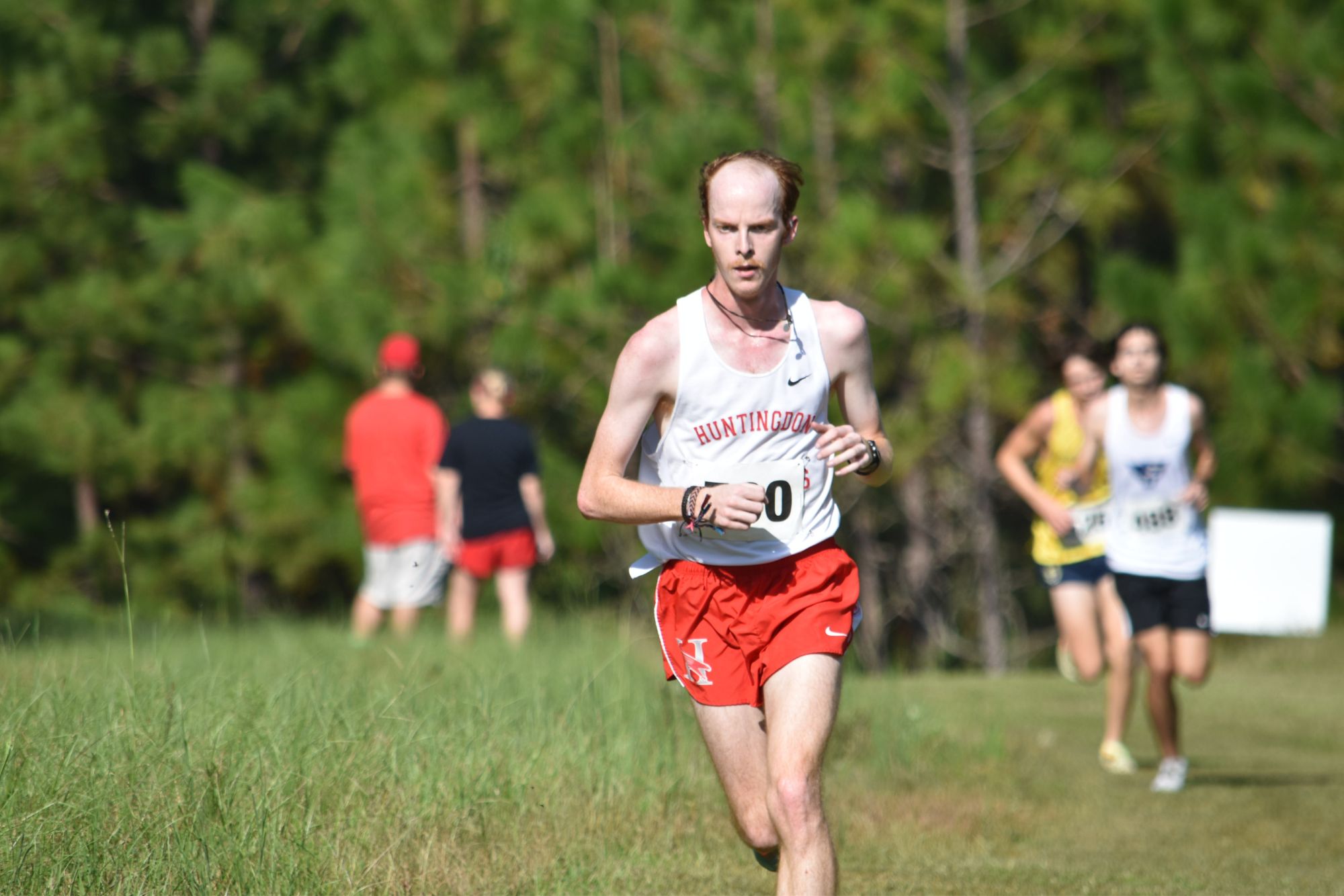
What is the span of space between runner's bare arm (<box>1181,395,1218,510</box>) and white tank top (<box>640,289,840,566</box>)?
3.61 m

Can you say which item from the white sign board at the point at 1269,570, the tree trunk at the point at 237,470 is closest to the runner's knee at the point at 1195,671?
the white sign board at the point at 1269,570

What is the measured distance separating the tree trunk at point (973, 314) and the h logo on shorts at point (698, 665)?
10.7 meters

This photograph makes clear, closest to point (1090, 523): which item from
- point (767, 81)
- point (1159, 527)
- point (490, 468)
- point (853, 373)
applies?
point (1159, 527)

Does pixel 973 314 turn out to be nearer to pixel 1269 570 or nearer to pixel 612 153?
pixel 1269 570

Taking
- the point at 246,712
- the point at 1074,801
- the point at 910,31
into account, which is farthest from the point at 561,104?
the point at 246,712

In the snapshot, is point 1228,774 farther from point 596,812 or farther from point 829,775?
point 596,812

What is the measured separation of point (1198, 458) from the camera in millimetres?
7883

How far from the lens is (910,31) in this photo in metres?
15.0

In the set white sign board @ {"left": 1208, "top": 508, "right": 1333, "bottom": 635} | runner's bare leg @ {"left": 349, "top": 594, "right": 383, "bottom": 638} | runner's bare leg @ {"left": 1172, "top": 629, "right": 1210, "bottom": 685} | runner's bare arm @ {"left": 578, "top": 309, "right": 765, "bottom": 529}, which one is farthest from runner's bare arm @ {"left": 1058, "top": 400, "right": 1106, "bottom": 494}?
white sign board @ {"left": 1208, "top": 508, "right": 1333, "bottom": 635}

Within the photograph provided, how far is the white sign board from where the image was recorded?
13500 mm

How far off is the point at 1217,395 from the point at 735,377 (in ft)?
36.3

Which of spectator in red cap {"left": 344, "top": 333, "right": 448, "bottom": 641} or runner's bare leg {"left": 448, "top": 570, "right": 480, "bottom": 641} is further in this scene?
spectator in red cap {"left": 344, "top": 333, "right": 448, "bottom": 641}

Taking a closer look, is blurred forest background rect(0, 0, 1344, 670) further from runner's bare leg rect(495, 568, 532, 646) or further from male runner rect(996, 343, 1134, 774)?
male runner rect(996, 343, 1134, 774)

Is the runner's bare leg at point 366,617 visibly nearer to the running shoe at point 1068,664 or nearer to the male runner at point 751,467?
the running shoe at point 1068,664
